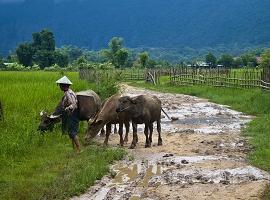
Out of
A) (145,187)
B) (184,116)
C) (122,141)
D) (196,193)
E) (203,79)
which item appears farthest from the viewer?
(203,79)

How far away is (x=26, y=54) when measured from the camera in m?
72.8

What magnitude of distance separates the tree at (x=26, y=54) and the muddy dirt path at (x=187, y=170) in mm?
61591

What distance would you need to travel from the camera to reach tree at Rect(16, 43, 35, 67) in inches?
2862

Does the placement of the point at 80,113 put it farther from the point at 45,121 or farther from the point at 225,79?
the point at 225,79

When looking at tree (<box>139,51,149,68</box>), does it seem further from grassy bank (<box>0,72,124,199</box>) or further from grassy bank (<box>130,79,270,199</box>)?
grassy bank (<box>0,72,124,199</box>)

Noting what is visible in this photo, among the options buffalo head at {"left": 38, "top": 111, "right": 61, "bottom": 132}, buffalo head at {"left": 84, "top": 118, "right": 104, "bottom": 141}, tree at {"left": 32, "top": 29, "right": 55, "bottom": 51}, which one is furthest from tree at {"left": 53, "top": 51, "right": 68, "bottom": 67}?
buffalo head at {"left": 84, "top": 118, "right": 104, "bottom": 141}

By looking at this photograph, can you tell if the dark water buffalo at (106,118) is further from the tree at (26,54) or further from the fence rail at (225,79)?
the tree at (26,54)

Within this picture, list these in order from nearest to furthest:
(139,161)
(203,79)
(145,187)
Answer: (145,187), (139,161), (203,79)

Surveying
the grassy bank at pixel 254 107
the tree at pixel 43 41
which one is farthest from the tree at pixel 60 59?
the grassy bank at pixel 254 107

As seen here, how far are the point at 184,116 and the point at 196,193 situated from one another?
34.9 ft

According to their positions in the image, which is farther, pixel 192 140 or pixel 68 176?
pixel 192 140

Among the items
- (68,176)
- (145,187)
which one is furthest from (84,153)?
(145,187)

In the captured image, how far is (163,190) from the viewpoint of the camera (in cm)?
760

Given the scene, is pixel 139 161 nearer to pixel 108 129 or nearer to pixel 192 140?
pixel 108 129
